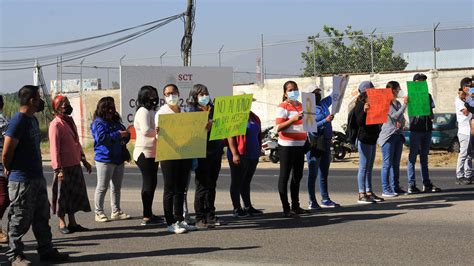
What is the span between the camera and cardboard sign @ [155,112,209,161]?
9.44 meters

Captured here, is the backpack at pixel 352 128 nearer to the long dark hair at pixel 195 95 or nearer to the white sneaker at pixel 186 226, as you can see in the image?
the long dark hair at pixel 195 95

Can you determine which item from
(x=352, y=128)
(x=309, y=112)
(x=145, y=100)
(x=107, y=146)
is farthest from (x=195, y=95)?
(x=352, y=128)

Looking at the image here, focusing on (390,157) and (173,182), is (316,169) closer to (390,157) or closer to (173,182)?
(390,157)

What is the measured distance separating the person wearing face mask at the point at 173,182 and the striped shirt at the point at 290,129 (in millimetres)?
1622

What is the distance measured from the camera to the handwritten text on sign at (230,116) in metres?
9.87

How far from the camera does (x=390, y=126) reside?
1264 cm

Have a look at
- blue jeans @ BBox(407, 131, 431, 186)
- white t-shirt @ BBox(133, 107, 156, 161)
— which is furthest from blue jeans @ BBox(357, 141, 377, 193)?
white t-shirt @ BBox(133, 107, 156, 161)

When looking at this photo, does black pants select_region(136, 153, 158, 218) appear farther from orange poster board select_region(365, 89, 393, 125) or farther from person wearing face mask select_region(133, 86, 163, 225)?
orange poster board select_region(365, 89, 393, 125)

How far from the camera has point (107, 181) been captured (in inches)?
426

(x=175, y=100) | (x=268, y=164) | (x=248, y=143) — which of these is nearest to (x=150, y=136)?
(x=175, y=100)

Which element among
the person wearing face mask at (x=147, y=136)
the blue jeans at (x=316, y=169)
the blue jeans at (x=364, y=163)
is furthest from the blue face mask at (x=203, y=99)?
the blue jeans at (x=364, y=163)

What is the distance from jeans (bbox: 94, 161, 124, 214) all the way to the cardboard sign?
1.59 m

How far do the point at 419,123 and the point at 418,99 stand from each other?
56cm

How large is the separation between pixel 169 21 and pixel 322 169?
24.3 meters
